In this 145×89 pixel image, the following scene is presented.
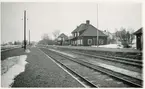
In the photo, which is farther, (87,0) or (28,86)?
(87,0)

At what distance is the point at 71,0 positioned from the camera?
772 centimetres

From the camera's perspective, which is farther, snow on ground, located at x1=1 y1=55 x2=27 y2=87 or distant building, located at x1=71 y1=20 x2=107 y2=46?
distant building, located at x1=71 y1=20 x2=107 y2=46

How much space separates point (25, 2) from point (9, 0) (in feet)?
2.76

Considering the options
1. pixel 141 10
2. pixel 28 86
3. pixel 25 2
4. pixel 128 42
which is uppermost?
pixel 25 2

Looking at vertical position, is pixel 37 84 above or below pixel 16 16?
below

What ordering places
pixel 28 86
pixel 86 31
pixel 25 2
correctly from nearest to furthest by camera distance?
pixel 28 86, pixel 25 2, pixel 86 31

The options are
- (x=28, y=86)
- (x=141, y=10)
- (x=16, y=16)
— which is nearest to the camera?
(x=28, y=86)

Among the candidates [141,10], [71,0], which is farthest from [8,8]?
[141,10]

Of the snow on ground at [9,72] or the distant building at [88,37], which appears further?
the distant building at [88,37]

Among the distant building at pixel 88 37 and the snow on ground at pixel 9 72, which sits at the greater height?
the distant building at pixel 88 37

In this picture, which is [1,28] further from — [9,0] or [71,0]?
[71,0]

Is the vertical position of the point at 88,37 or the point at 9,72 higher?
the point at 88,37

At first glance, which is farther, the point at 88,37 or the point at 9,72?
the point at 88,37

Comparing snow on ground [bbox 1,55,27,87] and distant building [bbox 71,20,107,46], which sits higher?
distant building [bbox 71,20,107,46]
